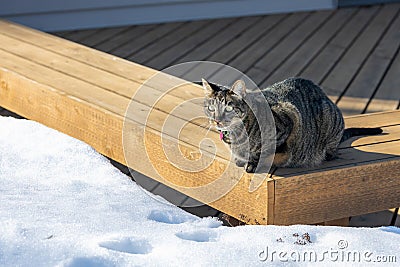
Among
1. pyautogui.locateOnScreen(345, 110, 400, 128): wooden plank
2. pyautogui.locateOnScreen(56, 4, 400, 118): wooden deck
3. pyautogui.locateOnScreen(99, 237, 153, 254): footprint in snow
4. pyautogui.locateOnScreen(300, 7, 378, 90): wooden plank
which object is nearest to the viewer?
pyautogui.locateOnScreen(99, 237, 153, 254): footprint in snow

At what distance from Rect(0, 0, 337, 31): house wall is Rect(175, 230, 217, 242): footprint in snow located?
3.62 metres

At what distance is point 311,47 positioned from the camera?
496 cm

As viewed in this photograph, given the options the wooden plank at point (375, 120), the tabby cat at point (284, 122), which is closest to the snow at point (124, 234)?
the tabby cat at point (284, 122)

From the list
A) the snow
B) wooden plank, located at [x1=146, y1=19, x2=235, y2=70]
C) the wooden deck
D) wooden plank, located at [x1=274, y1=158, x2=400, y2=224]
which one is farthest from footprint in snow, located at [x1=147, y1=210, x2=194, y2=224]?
wooden plank, located at [x1=146, y1=19, x2=235, y2=70]

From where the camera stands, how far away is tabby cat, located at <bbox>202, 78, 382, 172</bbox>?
89.1 inches

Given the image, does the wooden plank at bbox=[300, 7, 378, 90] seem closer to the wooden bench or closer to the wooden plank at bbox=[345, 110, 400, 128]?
the wooden plank at bbox=[345, 110, 400, 128]

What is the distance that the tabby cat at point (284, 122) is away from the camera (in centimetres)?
226

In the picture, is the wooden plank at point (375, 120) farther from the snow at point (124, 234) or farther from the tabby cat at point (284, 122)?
the snow at point (124, 234)

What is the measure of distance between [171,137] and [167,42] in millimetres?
2627

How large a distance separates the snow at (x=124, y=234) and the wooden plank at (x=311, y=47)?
6.68 feet

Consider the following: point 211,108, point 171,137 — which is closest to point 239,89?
point 211,108

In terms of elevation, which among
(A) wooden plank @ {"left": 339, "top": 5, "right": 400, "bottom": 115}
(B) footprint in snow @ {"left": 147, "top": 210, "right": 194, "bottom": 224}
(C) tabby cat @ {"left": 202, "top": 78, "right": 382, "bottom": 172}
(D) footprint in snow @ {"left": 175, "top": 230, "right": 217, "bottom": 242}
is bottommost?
(D) footprint in snow @ {"left": 175, "top": 230, "right": 217, "bottom": 242}

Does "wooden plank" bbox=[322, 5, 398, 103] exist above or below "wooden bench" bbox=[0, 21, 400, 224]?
above

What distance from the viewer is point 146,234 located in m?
2.06
